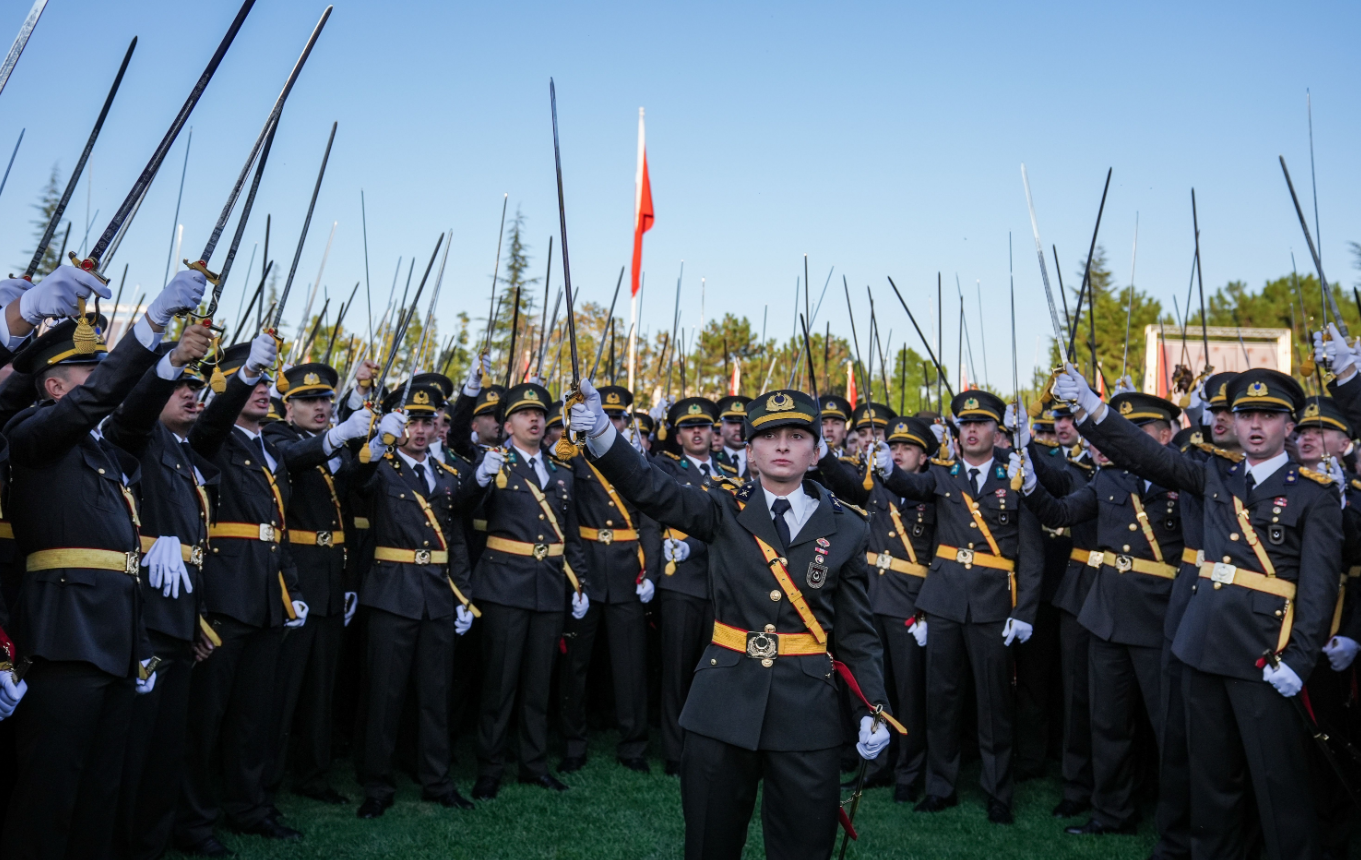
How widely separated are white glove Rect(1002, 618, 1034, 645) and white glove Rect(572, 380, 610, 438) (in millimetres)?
4498

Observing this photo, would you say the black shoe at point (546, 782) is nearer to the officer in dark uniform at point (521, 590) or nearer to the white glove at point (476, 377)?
the officer in dark uniform at point (521, 590)

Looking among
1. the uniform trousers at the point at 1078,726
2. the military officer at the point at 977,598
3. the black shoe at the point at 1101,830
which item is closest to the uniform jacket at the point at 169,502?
the military officer at the point at 977,598

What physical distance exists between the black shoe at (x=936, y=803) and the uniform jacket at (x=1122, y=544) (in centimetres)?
162

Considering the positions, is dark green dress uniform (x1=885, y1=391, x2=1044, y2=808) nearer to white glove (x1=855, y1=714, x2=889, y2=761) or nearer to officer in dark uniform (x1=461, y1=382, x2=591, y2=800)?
officer in dark uniform (x1=461, y1=382, x2=591, y2=800)

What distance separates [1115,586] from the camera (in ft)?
22.9

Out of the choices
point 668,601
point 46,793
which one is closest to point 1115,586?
point 668,601

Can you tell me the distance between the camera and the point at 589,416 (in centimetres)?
397

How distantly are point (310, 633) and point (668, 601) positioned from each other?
2.79 metres

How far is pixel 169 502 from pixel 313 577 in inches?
70.2

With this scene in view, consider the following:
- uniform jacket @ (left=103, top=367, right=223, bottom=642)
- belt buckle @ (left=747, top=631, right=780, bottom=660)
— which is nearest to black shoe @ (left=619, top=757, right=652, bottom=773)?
uniform jacket @ (left=103, top=367, right=223, bottom=642)

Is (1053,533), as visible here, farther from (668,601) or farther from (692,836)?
(692,836)

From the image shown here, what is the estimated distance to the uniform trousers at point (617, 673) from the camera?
27.0 feet

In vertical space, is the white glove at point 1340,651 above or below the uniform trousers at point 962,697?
above

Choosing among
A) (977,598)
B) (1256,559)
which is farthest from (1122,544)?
(1256,559)
